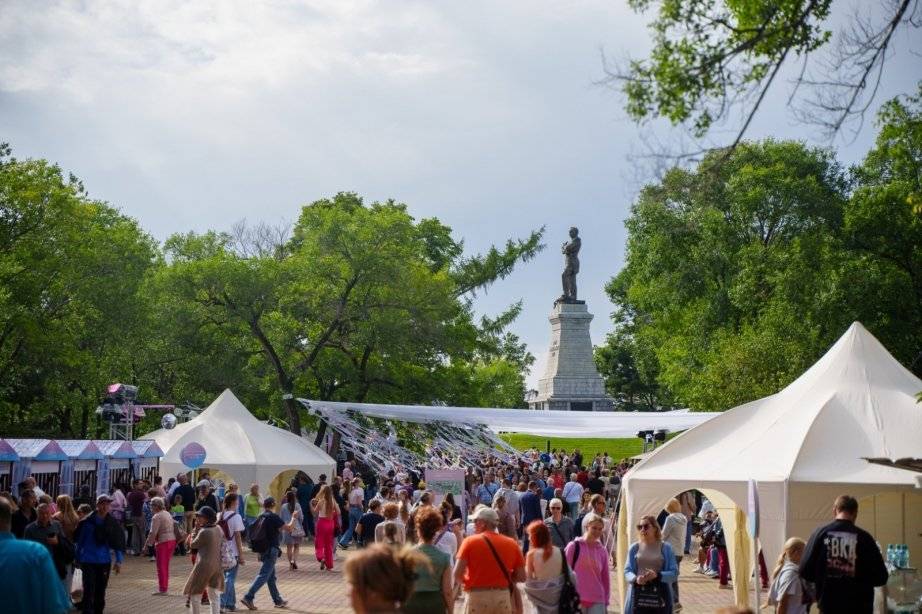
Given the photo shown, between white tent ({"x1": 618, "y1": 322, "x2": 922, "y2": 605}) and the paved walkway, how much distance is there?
5.64ft

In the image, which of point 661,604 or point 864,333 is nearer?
point 661,604

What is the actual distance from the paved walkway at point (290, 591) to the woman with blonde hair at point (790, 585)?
20.3 feet

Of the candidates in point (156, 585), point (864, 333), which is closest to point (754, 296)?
point (864, 333)

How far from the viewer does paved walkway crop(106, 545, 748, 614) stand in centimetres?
1733

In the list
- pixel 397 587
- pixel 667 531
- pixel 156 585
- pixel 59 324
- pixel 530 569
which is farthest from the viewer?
pixel 59 324

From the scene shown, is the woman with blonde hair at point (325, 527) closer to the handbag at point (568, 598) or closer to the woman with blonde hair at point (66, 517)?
the woman with blonde hair at point (66, 517)

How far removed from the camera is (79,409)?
47.8m

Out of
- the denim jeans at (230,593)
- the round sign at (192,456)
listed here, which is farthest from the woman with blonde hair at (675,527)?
the round sign at (192,456)

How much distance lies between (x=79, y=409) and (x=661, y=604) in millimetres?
40464

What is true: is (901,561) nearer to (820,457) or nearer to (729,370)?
(820,457)

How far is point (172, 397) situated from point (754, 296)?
908 inches

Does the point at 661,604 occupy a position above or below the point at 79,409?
below

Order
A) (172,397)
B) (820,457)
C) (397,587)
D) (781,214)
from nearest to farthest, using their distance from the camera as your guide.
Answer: (397,587), (820,457), (172,397), (781,214)

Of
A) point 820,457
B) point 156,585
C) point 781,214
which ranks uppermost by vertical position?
point 781,214
